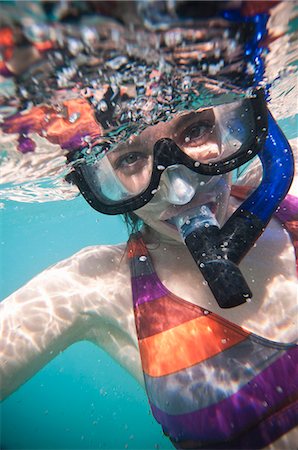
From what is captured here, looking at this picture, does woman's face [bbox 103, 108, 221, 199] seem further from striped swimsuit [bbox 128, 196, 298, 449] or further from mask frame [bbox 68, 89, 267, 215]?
striped swimsuit [bbox 128, 196, 298, 449]

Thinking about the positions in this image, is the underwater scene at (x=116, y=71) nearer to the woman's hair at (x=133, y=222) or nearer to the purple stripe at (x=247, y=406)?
the woman's hair at (x=133, y=222)

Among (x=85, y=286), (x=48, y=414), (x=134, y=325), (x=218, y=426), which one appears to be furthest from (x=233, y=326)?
(x=48, y=414)

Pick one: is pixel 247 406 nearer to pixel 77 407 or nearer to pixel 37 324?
pixel 37 324

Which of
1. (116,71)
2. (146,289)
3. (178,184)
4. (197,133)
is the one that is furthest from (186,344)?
(116,71)

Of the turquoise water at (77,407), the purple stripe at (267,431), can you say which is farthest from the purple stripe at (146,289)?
the turquoise water at (77,407)

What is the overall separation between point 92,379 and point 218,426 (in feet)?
88.3

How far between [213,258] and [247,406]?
40.0 inches

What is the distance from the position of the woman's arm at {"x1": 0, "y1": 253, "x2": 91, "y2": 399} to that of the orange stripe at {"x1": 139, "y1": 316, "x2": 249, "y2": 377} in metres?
0.79

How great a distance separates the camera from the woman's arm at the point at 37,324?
7.78 ft

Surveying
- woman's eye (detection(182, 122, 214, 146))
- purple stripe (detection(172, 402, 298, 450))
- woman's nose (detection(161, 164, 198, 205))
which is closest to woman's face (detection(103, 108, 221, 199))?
woman's eye (detection(182, 122, 214, 146))

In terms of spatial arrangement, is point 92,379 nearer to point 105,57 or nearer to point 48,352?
point 48,352

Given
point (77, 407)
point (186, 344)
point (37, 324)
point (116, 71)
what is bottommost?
point (77, 407)

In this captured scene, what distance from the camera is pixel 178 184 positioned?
2.12 m

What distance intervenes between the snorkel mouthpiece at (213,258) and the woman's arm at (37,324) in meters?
1.24
